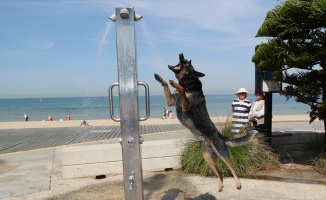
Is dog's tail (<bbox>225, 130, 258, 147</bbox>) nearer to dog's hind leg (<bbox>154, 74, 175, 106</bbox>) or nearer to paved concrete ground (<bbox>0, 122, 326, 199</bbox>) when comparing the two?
dog's hind leg (<bbox>154, 74, 175, 106</bbox>)

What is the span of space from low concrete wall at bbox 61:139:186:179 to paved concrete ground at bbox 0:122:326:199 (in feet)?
0.52

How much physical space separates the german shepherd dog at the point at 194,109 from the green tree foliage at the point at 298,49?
305 cm

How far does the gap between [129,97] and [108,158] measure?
3002mm

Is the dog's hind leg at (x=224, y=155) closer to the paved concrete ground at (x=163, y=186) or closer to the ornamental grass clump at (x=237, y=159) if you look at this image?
the paved concrete ground at (x=163, y=186)

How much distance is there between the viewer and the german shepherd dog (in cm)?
333

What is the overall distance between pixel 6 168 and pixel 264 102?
593cm

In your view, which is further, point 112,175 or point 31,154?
point 31,154

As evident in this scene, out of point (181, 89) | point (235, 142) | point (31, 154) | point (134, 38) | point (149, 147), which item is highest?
point (134, 38)

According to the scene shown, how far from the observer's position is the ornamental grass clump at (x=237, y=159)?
19.5 feet

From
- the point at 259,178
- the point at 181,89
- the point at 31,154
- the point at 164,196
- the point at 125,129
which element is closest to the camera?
the point at 181,89

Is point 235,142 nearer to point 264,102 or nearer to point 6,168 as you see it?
point 264,102

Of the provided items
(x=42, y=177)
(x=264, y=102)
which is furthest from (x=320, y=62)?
(x=42, y=177)

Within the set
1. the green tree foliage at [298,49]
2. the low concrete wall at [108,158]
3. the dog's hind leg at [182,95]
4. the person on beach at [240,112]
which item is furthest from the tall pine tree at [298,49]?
the dog's hind leg at [182,95]

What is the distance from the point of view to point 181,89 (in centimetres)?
319
